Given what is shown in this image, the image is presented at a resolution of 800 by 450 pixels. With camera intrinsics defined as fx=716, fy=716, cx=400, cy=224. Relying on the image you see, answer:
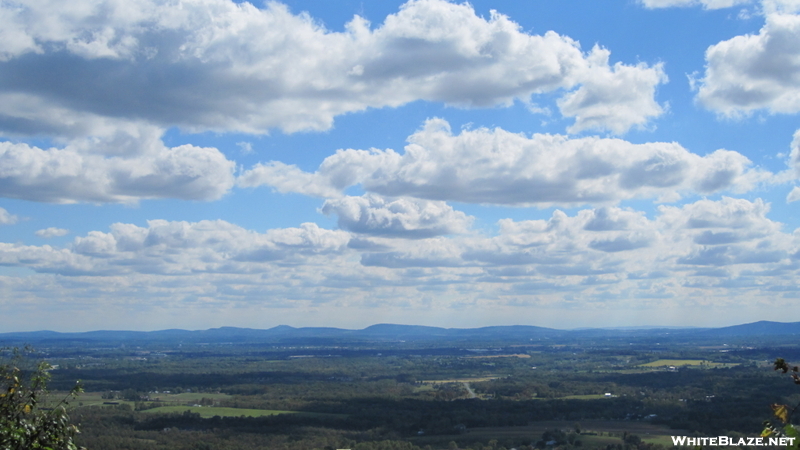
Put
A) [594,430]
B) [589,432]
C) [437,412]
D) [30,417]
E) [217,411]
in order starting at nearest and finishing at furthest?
[30,417], [589,432], [594,430], [437,412], [217,411]

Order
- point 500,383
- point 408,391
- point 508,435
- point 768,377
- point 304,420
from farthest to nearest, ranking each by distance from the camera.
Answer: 1. point 500,383
2. point 408,391
3. point 768,377
4. point 304,420
5. point 508,435

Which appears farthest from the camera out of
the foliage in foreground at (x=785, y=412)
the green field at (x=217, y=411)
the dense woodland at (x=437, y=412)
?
the green field at (x=217, y=411)

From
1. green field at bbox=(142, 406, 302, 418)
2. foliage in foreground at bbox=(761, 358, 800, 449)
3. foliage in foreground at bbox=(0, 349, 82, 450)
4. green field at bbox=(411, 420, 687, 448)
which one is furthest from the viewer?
green field at bbox=(142, 406, 302, 418)

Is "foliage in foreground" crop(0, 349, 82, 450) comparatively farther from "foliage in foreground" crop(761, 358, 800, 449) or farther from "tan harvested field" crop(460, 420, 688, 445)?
"tan harvested field" crop(460, 420, 688, 445)

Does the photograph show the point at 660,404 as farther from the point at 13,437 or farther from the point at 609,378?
the point at 13,437

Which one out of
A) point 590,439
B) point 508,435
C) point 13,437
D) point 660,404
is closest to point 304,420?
point 508,435

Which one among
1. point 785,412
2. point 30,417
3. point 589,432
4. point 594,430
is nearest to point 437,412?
point 594,430

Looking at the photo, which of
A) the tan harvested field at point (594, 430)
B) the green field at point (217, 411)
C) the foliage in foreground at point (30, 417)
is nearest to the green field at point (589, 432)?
the tan harvested field at point (594, 430)

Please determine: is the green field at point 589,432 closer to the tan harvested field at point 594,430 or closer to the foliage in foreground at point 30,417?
the tan harvested field at point 594,430

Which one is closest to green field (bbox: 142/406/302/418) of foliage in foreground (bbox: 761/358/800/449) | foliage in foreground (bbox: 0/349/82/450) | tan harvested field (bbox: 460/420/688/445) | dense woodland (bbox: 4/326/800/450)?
dense woodland (bbox: 4/326/800/450)

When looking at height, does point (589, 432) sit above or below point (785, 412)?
below

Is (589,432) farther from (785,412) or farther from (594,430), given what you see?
(785,412)
